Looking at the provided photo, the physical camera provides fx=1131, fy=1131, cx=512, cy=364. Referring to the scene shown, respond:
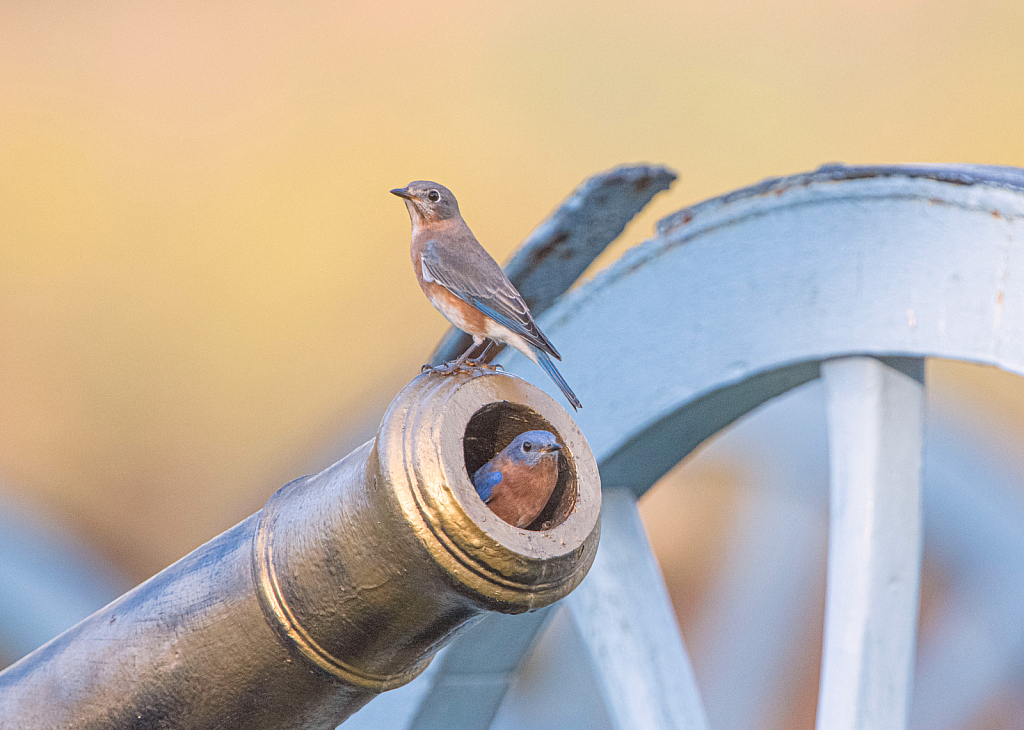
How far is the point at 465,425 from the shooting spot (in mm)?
713

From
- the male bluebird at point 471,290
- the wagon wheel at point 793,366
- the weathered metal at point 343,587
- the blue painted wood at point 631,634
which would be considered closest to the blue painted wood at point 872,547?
the wagon wheel at point 793,366

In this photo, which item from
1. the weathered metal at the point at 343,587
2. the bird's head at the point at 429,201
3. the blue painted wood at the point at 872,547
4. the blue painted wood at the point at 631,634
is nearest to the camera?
the weathered metal at the point at 343,587

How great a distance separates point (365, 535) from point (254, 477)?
5.24 feet

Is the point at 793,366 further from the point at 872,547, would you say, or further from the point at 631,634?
the point at 631,634

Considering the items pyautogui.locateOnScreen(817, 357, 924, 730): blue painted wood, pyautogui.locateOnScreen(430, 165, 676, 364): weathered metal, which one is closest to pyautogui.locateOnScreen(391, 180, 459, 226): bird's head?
pyautogui.locateOnScreen(430, 165, 676, 364): weathered metal

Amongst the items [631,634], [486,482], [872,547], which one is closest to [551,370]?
[486,482]

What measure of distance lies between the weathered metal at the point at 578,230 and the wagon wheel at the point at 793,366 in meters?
0.10

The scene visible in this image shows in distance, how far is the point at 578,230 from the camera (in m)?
1.30

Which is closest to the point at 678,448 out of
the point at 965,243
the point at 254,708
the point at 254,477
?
the point at 965,243

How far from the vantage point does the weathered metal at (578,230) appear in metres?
1.25

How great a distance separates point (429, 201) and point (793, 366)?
1.58 feet

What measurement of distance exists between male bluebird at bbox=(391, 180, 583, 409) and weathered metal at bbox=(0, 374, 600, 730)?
23cm

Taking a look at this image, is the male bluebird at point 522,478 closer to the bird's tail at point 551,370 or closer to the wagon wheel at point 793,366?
the bird's tail at point 551,370

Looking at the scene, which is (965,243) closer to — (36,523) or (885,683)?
(885,683)
